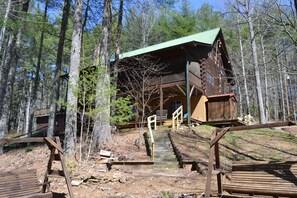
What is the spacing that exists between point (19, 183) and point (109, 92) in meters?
6.48

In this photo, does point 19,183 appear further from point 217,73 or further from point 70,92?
point 217,73

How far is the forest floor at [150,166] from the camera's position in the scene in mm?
7168

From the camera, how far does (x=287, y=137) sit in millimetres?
13516

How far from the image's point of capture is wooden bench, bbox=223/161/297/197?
433cm

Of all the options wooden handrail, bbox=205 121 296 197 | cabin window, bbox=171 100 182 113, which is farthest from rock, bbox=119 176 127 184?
cabin window, bbox=171 100 182 113

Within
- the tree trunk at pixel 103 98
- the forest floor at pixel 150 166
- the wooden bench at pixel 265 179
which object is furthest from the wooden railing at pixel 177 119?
the wooden bench at pixel 265 179

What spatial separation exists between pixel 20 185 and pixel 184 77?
13.8 metres

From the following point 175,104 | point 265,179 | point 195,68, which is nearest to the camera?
point 265,179

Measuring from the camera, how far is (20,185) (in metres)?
4.89

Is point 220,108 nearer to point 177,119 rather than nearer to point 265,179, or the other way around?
point 177,119

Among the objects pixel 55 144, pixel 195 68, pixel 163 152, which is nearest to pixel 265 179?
pixel 55 144

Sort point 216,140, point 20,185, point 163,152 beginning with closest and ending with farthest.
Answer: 1. point 20,185
2. point 216,140
3. point 163,152

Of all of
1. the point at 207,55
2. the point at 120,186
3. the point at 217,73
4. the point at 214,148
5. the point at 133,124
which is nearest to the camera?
the point at 214,148

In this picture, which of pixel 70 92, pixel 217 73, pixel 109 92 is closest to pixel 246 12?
pixel 217 73
